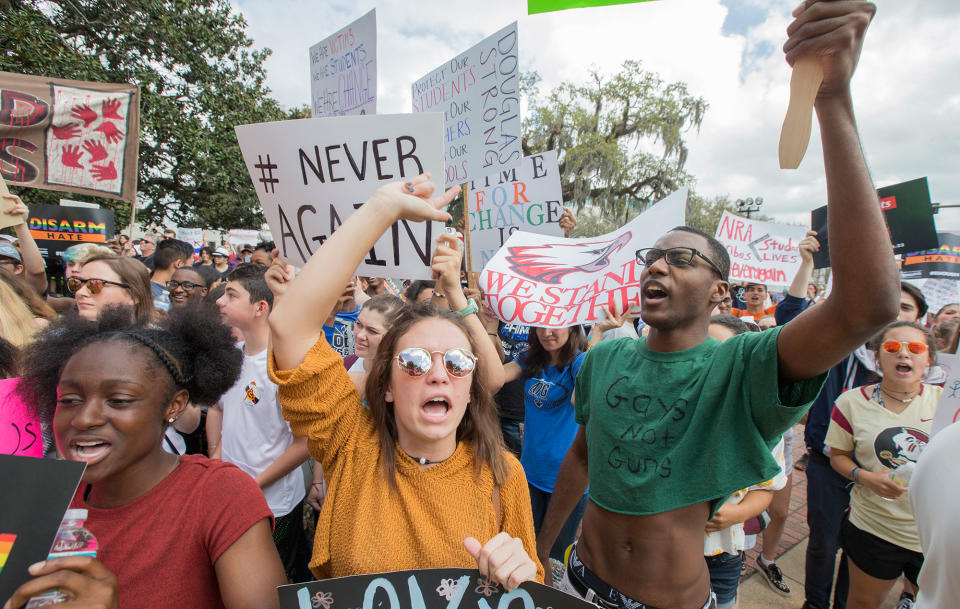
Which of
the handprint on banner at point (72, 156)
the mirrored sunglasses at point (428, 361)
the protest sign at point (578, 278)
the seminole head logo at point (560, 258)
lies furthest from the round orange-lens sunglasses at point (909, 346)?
the handprint on banner at point (72, 156)

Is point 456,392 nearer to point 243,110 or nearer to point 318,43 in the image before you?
point 318,43

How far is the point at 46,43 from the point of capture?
13.5 meters

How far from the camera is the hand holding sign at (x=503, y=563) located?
124 centimetres

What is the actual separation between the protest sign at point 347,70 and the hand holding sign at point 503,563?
3863 millimetres

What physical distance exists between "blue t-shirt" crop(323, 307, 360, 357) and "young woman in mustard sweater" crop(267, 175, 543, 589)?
2744mm

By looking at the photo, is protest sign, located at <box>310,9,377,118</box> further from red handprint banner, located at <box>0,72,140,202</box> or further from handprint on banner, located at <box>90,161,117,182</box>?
handprint on banner, located at <box>90,161,117,182</box>

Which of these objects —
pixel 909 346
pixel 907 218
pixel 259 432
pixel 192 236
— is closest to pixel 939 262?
pixel 907 218

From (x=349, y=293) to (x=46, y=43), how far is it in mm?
16025

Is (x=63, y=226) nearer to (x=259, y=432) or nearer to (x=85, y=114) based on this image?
(x=85, y=114)

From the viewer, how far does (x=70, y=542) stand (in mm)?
1033

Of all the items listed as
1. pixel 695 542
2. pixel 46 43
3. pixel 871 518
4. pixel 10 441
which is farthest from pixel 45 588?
pixel 46 43

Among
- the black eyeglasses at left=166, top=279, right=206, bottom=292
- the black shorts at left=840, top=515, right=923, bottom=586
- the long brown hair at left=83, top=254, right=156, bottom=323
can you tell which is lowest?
the black shorts at left=840, top=515, right=923, bottom=586

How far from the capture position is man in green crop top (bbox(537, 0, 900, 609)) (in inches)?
45.9

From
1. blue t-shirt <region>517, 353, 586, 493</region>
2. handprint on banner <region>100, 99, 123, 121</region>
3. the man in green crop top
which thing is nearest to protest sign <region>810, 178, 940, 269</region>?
blue t-shirt <region>517, 353, 586, 493</region>
